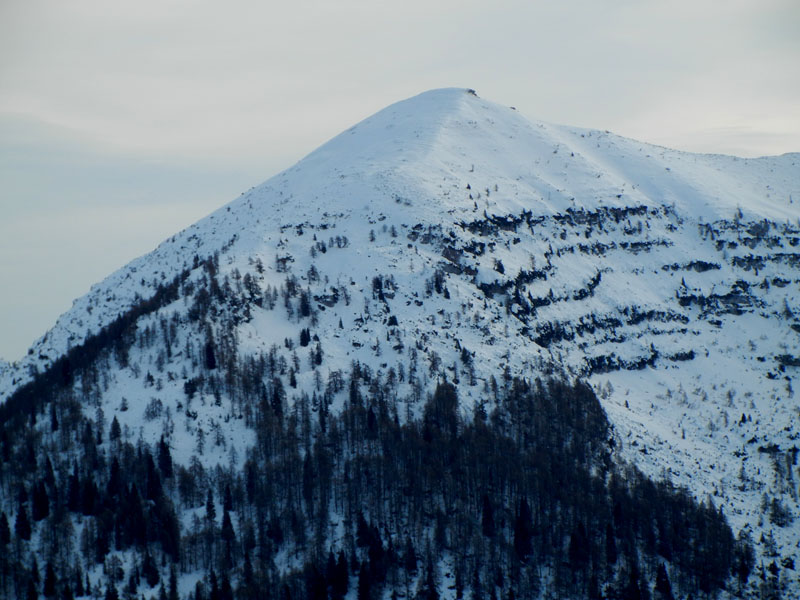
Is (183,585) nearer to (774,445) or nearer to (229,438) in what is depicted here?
(229,438)

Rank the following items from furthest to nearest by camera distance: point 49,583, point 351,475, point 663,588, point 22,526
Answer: point 351,475
point 663,588
point 22,526
point 49,583

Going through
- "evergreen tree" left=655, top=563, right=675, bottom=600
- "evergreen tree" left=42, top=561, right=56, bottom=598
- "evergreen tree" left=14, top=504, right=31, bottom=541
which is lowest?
"evergreen tree" left=655, top=563, right=675, bottom=600

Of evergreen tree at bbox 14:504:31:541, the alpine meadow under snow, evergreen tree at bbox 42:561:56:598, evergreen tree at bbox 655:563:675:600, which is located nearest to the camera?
evergreen tree at bbox 42:561:56:598

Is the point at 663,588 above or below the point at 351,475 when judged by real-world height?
below

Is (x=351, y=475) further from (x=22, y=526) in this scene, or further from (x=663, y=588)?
(x=663, y=588)

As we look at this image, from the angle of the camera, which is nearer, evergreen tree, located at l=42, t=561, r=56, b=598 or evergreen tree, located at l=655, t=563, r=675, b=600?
evergreen tree, located at l=42, t=561, r=56, b=598

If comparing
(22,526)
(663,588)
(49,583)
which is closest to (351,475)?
(49,583)

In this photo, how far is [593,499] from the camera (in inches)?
6245

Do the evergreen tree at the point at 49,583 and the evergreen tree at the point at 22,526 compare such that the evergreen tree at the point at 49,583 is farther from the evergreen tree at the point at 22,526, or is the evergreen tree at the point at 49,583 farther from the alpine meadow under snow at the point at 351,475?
the evergreen tree at the point at 22,526

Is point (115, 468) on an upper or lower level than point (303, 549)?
upper

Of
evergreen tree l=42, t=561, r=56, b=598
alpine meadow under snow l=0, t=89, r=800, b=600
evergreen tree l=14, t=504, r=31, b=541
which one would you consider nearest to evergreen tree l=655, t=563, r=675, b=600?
alpine meadow under snow l=0, t=89, r=800, b=600

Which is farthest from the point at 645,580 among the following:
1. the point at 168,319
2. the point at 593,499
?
the point at 168,319

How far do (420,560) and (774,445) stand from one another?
10704 cm

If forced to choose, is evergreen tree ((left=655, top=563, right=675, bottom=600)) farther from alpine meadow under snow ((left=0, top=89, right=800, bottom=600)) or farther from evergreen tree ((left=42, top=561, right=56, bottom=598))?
evergreen tree ((left=42, top=561, right=56, bottom=598))
